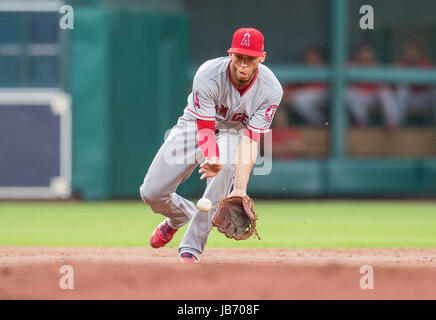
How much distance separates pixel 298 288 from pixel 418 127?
8.51m

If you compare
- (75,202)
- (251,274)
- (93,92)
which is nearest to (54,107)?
(93,92)

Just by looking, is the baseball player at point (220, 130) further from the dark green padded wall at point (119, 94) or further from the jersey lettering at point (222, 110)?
the dark green padded wall at point (119, 94)

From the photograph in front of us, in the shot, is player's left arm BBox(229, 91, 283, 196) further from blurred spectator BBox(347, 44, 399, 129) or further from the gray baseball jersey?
blurred spectator BBox(347, 44, 399, 129)

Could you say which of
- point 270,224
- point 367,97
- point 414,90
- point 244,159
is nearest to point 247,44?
point 244,159

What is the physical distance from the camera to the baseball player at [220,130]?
17.2ft

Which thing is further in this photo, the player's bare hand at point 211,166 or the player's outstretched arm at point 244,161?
the player's outstretched arm at point 244,161

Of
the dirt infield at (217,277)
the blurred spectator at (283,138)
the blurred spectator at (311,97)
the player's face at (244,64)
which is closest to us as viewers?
the dirt infield at (217,277)

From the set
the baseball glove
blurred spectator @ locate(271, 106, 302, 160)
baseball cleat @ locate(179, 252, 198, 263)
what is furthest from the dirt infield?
blurred spectator @ locate(271, 106, 302, 160)

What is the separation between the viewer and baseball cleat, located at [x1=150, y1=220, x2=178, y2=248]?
6.30 metres

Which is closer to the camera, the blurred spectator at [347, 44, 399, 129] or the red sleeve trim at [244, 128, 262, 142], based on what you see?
the red sleeve trim at [244, 128, 262, 142]

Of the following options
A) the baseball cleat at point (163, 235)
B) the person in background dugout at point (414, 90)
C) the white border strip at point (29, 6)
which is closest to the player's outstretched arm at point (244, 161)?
the baseball cleat at point (163, 235)

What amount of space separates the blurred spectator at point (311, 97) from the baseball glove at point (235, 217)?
6.79 metres

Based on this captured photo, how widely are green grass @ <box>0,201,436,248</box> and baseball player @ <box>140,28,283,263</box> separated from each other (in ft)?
4.29

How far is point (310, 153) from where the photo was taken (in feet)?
40.4
